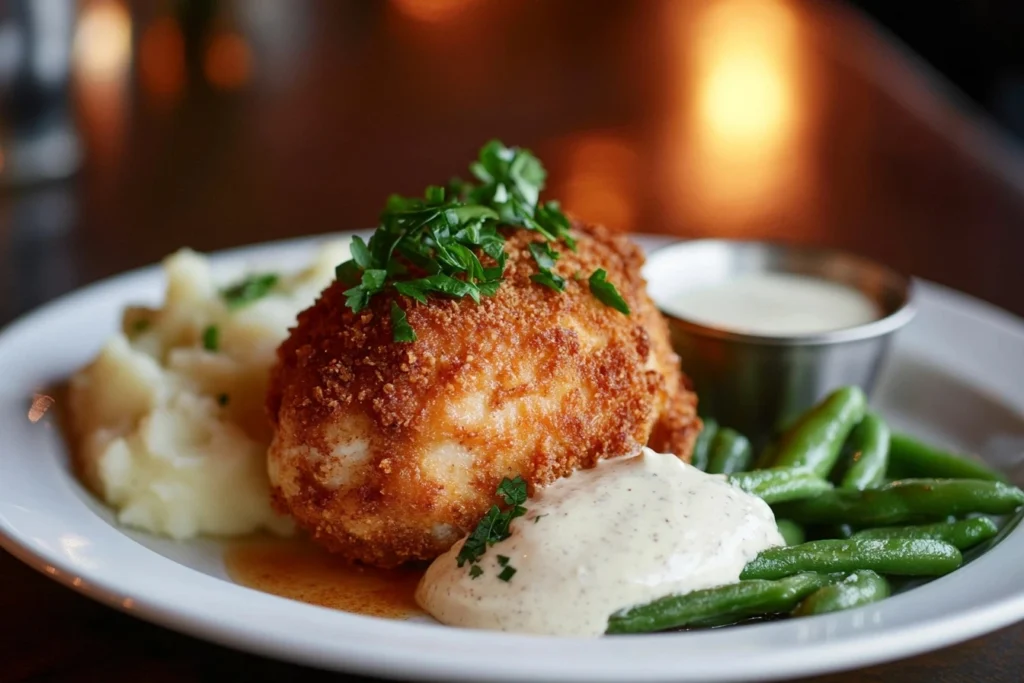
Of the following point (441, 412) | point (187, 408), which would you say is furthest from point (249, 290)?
point (441, 412)

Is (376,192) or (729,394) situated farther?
(376,192)

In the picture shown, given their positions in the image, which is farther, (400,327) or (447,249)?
(447,249)

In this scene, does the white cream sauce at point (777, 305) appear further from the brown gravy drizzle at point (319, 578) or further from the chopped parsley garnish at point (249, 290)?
the brown gravy drizzle at point (319, 578)

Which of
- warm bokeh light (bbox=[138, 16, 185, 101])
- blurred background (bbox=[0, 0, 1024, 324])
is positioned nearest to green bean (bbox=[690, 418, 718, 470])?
blurred background (bbox=[0, 0, 1024, 324])

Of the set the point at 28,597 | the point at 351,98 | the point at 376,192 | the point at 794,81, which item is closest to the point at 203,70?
the point at 351,98

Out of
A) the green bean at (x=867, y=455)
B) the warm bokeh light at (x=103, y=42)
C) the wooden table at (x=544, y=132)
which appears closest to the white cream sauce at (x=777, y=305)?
the green bean at (x=867, y=455)

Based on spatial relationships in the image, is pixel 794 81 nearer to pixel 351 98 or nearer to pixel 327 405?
pixel 351 98

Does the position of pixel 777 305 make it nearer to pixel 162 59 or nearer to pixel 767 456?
pixel 767 456
